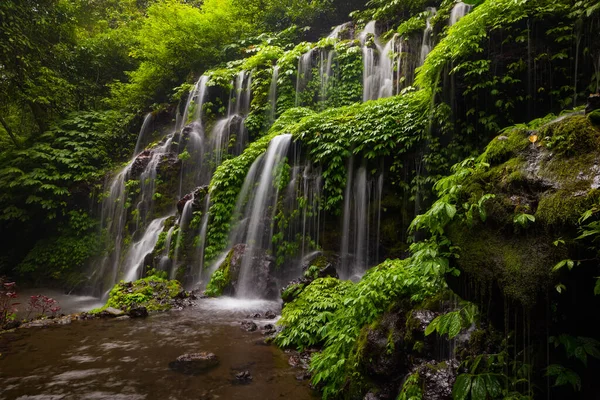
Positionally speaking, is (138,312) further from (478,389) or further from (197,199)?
(478,389)

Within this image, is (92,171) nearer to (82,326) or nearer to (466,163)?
(82,326)

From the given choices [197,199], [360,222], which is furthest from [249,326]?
[197,199]

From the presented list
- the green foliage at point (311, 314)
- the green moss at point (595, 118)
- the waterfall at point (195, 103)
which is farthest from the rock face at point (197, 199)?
the green moss at point (595, 118)

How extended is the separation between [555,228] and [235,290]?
695 centimetres

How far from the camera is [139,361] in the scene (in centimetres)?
434

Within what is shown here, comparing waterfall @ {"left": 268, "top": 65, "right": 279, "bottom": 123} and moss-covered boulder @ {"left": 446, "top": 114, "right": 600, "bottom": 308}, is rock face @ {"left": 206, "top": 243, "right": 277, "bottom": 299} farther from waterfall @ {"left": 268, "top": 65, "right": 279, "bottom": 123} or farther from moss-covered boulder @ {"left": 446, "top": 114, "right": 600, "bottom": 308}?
waterfall @ {"left": 268, "top": 65, "right": 279, "bottom": 123}

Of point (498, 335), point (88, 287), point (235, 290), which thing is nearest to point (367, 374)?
point (498, 335)

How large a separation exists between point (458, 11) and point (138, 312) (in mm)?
11276

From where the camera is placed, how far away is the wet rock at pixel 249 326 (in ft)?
18.3

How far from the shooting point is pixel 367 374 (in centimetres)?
321

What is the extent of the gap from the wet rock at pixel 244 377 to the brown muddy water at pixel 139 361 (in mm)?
49

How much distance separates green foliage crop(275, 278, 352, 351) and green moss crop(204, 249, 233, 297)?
10.1 ft

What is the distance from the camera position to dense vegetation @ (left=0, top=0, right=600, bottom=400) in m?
2.29

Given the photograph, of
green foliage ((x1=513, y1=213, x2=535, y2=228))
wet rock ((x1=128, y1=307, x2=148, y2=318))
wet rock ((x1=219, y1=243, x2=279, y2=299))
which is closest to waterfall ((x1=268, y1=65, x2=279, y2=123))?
wet rock ((x1=219, y1=243, x2=279, y2=299))
